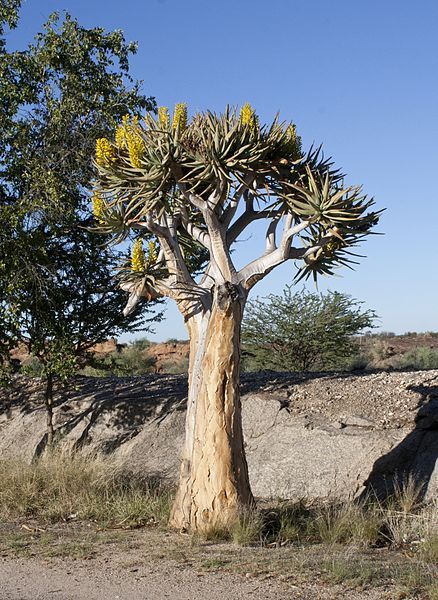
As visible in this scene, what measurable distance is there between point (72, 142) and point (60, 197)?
1.34 m

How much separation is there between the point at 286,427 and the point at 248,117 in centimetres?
584

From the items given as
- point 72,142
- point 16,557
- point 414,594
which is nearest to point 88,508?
point 16,557

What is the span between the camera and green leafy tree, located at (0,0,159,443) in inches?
495

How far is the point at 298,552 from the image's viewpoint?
8539mm

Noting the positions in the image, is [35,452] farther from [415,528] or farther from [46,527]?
[415,528]

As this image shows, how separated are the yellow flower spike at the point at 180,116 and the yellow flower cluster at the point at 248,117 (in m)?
0.68

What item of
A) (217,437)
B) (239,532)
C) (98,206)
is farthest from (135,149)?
(239,532)

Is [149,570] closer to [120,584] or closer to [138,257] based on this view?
[120,584]

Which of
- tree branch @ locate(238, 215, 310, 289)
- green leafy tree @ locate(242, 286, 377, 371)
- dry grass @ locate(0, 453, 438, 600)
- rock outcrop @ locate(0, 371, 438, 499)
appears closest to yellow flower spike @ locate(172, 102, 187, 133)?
tree branch @ locate(238, 215, 310, 289)

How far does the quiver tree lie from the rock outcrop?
2.88 metres

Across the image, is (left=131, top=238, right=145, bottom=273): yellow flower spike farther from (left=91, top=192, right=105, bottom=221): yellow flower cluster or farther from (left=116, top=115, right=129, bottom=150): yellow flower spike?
(left=116, top=115, right=129, bottom=150): yellow flower spike

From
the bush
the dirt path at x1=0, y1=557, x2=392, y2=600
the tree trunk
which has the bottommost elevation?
the dirt path at x1=0, y1=557, x2=392, y2=600

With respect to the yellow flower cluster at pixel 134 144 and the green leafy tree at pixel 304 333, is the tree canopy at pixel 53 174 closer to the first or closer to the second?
the yellow flower cluster at pixel 134 144

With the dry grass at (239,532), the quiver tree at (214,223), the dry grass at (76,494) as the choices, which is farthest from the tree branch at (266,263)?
the dry grass at (76,494)
